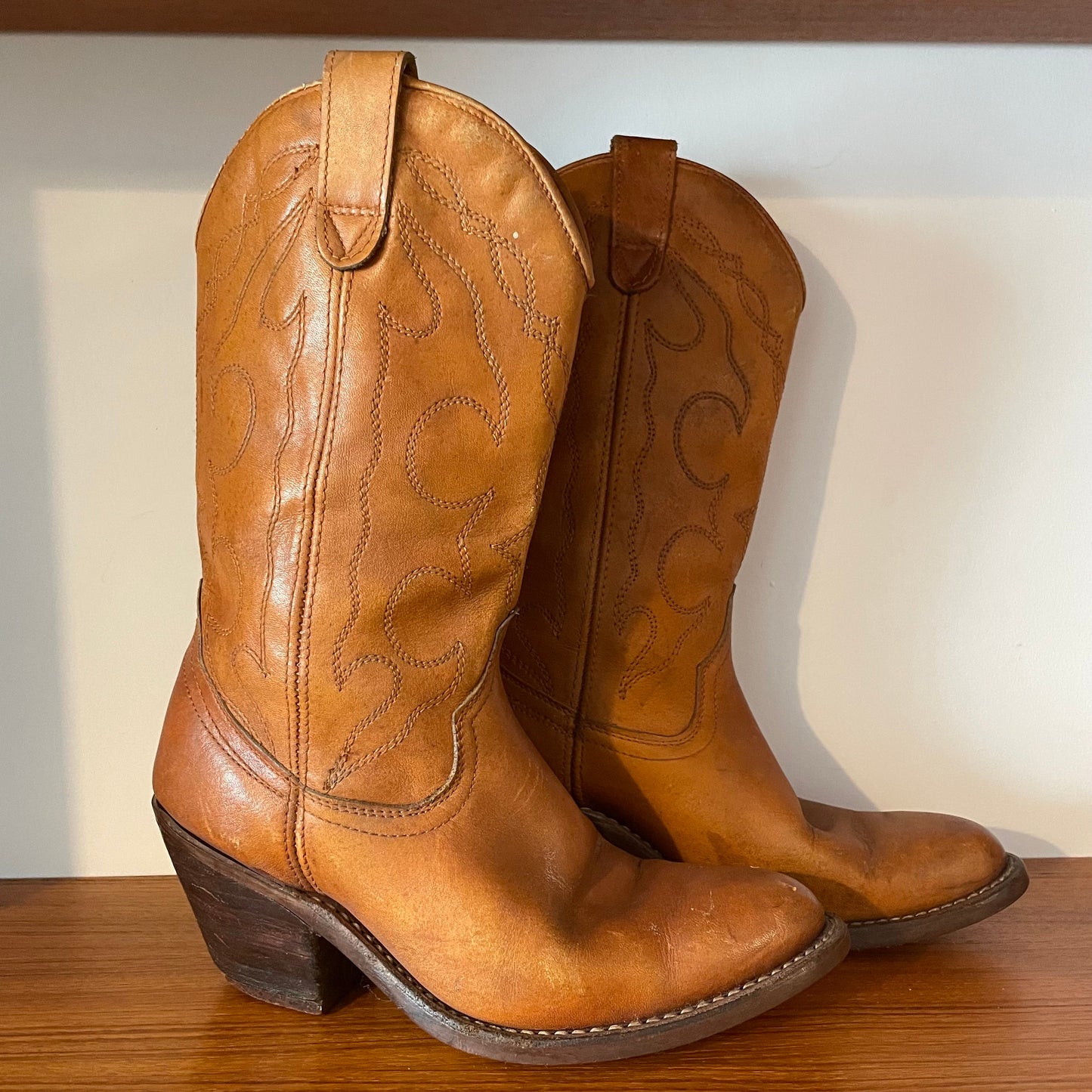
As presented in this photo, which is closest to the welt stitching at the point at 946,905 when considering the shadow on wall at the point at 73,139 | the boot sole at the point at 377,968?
the boot sole at the point at 377,968

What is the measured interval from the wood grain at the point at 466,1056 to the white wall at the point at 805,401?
23 centimetres

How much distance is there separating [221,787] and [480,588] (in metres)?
0.25

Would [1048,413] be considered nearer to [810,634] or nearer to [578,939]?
[810,634]

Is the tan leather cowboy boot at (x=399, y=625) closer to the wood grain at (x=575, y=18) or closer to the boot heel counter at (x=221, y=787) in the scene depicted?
the boot heel counter at (x=221, y=787)

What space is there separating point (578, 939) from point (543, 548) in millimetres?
342

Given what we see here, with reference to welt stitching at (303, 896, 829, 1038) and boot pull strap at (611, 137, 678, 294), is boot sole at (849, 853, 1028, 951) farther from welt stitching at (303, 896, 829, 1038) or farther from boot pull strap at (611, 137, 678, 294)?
boot pull strap at (611, 137, 678, 294)

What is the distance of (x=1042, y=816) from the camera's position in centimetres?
125

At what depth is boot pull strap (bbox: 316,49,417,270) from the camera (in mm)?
665

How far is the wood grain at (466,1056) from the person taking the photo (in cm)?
80

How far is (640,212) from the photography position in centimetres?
89

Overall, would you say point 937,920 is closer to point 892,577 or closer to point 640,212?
point 892,577

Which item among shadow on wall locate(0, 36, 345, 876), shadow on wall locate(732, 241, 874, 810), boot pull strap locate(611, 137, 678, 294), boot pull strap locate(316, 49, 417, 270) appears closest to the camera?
boot pull strap locate(316, 49, 417, 270)

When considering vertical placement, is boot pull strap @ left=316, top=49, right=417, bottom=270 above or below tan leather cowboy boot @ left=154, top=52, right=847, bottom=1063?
above

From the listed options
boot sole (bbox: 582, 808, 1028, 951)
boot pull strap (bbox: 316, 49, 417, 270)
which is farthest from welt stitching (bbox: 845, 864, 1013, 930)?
boot pull strap (bbox: 316, 49, 417, 270)
